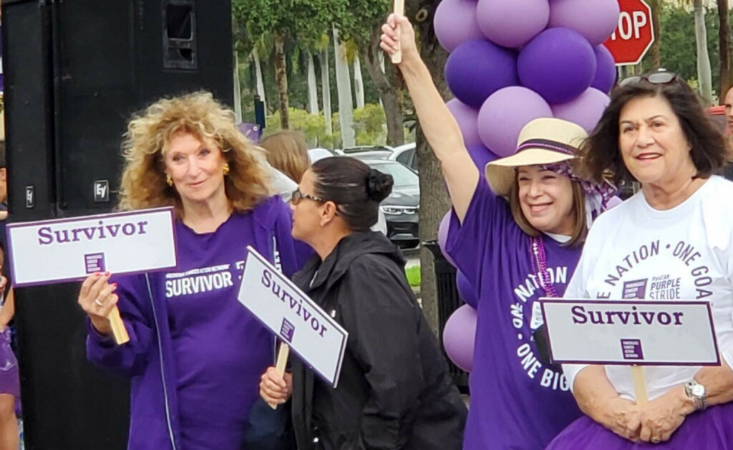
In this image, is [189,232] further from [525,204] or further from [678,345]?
[678,345]

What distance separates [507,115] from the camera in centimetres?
575

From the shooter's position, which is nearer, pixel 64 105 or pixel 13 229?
pixel 13 229

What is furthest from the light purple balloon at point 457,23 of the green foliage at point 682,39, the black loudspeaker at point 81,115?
the green foliage at point 682,39

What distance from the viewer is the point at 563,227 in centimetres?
383

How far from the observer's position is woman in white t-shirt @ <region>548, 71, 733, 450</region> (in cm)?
320

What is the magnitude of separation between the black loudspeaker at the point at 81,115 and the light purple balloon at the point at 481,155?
3.92 ft

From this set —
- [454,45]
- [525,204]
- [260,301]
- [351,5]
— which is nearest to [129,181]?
[260,301]

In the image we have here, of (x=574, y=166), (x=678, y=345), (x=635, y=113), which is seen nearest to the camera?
(x=678, y=345)

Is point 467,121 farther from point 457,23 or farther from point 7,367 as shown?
point 7,367

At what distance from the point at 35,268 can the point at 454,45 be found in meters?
3.00

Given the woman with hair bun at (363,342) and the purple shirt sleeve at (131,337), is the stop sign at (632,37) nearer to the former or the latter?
the woman with hair bun at (363,342)

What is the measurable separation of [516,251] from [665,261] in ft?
2.06

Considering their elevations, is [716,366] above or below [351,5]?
below

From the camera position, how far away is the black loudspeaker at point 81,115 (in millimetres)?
5617
